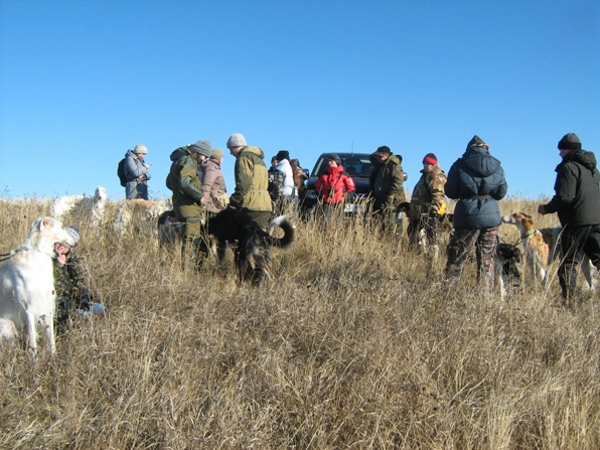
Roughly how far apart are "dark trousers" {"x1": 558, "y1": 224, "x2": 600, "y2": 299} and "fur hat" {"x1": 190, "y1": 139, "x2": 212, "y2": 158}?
433 cm

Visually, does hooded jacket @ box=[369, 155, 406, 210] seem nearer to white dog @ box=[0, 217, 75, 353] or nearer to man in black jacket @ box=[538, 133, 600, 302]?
man in black jacket @ box=[538, 133, 600, 302]

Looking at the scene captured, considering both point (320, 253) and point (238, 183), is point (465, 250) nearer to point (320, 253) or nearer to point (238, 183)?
point (320, 253)

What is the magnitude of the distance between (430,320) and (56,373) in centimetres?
280

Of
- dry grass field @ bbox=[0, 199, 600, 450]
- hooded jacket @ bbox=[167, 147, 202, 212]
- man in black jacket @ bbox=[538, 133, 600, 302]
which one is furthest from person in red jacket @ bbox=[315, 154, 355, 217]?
dry grass field @ bbox=[0, 199, 600, 450]

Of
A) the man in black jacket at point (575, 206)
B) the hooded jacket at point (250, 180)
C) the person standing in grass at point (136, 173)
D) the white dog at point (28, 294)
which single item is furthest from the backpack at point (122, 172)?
the man in black jacket at point (575, 206)

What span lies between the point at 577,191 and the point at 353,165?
645 centimetres

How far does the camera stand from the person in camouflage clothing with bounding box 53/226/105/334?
4883 mm

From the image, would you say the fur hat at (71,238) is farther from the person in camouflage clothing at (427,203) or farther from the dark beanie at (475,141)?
the person in camouflage clothing at (427,203)

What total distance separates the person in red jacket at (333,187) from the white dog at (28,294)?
212 inches

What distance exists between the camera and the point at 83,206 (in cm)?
941

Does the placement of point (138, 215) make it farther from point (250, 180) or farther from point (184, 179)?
point (250, 180)

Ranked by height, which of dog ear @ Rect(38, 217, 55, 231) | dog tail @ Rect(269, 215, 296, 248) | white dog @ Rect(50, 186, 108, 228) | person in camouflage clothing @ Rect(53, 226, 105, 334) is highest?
white dog @ Rect(50, 186, 108, 228)

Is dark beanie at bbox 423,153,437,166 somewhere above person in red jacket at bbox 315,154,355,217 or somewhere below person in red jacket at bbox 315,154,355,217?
above

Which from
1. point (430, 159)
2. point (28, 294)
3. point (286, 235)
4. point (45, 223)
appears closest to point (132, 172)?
point (286, 235)
